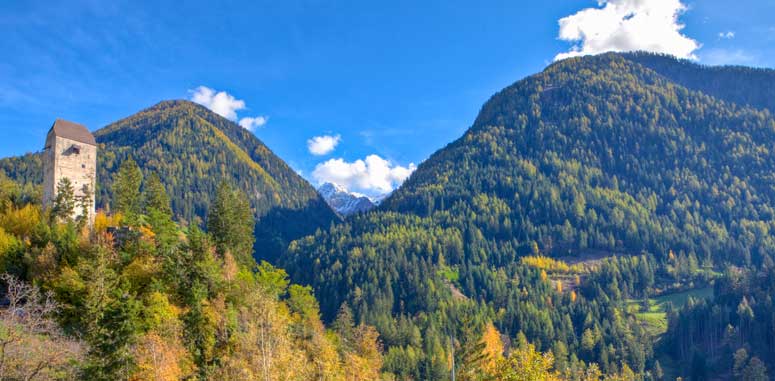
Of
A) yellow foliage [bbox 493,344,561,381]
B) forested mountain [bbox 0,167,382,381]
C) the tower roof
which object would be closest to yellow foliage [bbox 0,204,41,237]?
forested mountain [bbox 0,167,382,381]

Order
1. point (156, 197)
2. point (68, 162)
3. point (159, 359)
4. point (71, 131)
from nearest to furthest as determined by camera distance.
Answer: point (159, 359)
point (68, 162)
point (71, 131)
point (156, 197)

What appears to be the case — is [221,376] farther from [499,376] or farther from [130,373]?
[499,376]

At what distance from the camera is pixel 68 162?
76875 mm

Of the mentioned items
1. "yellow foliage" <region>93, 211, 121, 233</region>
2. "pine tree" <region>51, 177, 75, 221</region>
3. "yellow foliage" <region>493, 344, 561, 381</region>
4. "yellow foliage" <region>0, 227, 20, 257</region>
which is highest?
"pine tree" <region>51, 177, 75, 221</region>

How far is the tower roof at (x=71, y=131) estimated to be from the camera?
76938mm

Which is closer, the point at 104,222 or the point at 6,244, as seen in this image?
the point at 6,244

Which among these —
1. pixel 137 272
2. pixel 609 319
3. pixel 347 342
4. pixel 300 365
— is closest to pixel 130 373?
pixel 300 365

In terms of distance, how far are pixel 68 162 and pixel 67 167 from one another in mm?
897

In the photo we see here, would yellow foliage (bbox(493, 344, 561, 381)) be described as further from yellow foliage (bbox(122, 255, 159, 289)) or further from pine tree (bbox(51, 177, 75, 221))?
pine tree (bbox(51, 177, 75, 221))

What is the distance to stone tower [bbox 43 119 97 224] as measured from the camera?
75.3 meters

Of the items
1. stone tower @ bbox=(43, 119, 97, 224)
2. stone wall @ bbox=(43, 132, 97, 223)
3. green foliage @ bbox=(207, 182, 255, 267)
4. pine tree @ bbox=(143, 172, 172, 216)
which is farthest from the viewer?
pine tree @ bbox=(143, 172, 172, 216)

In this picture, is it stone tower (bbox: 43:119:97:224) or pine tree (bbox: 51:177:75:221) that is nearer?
pine tree (bbox: 51:177:75:221)

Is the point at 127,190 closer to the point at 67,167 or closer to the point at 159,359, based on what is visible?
the point at 67,167

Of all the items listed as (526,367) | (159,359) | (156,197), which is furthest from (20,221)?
(526,367)
